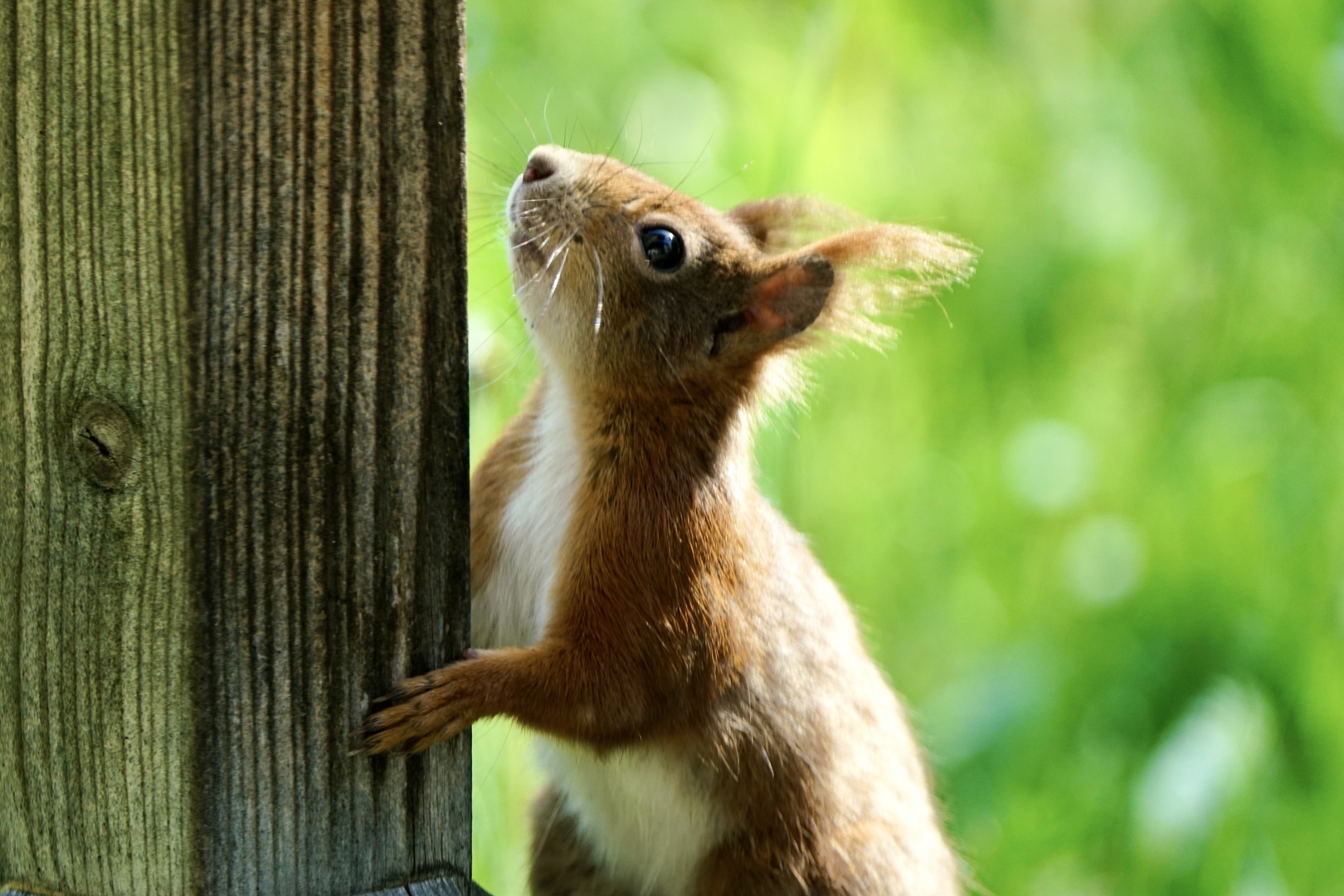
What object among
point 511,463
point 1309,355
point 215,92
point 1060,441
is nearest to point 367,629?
point 215,92

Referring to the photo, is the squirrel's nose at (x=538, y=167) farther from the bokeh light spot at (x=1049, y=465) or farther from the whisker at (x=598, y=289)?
the bokeh light spot at (x=1049, y=465)

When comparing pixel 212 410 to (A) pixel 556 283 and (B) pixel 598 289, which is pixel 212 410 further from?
(B) pixel 598 289

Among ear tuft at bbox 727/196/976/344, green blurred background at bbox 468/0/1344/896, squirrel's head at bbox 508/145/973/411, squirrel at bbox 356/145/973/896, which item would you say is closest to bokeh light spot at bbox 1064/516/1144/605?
green blurred background at bbox 468/0/1344/896

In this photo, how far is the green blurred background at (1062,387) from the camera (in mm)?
3617

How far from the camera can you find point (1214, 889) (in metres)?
3.39

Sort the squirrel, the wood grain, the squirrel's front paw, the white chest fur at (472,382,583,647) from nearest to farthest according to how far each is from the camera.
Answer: the wood grain, the squirrel's front paw, the squirrel, the white chest fur at (472,382,583,647)

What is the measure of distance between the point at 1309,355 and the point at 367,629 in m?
3.50

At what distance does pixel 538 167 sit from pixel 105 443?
1408 millimetres

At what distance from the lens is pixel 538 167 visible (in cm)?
268

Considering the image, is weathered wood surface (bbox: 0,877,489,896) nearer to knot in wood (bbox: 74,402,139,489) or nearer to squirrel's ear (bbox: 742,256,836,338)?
knot in wood (bbox: 74,402,139,489)

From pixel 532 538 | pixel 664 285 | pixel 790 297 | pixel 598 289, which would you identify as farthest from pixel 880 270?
pixel 532 538

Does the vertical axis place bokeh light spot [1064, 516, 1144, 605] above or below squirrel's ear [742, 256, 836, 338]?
below

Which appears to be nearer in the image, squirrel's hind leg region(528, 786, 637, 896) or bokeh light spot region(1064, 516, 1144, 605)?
squirrel's hind leg region(528, 786, 637, 896)

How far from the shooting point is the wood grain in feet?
4.47
